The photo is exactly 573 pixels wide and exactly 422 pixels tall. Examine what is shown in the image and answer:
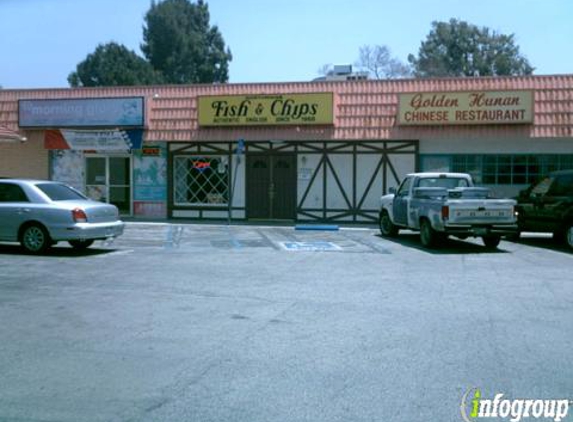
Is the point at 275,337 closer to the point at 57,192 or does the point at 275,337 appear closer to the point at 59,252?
the point at 59,252

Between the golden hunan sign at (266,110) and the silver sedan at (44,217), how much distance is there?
946 centimetres

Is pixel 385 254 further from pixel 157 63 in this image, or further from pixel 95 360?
pixel 157 63

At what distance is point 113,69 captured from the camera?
63.9 m

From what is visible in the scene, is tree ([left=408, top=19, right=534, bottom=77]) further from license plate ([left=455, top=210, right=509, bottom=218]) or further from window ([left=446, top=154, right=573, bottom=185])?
license plate ([left=455, top=210, right=509, bottom=218])

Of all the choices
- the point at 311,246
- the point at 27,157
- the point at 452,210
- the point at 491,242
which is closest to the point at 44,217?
the point at 311,246

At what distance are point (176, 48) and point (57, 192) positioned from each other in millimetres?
54682

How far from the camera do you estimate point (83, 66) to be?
218 feet

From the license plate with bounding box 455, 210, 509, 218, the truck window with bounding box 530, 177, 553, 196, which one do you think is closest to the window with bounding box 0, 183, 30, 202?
the license plate with bounding box 455, 210, 509, 218

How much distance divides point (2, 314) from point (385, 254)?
28.1ft

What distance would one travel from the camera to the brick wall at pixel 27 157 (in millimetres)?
25922

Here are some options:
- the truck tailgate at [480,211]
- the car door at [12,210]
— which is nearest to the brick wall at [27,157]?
the car door at [12,210]

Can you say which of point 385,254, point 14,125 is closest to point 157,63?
point 14,125

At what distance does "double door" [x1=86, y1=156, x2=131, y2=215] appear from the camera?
2564 centimetres

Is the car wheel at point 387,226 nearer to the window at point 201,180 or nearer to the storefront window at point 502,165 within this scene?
the storefront window at point 502,165
